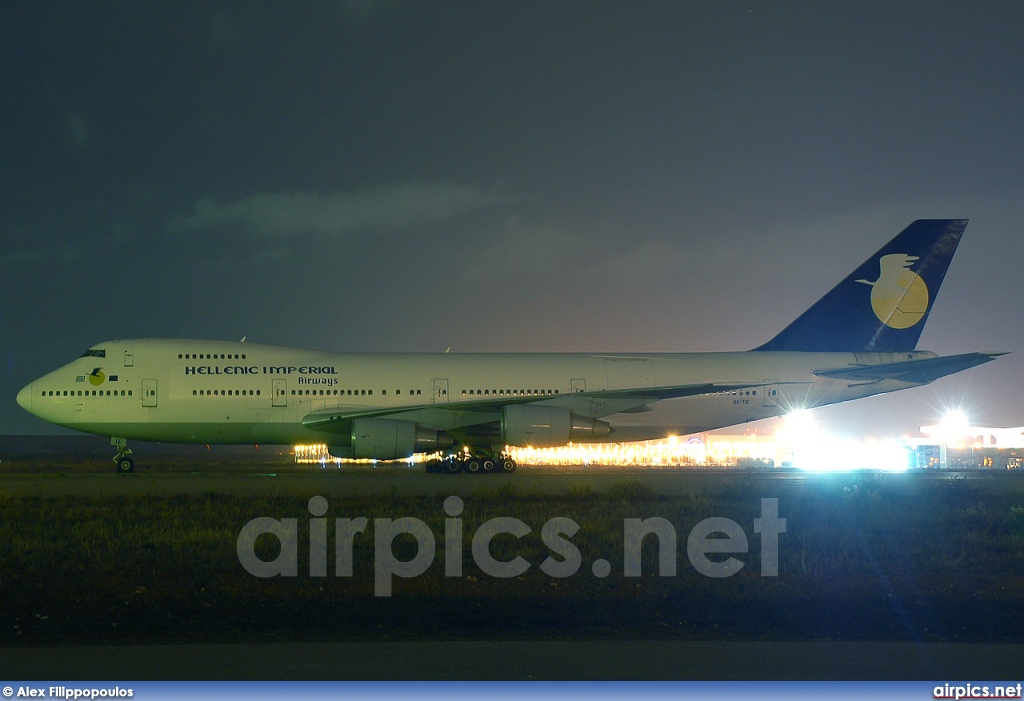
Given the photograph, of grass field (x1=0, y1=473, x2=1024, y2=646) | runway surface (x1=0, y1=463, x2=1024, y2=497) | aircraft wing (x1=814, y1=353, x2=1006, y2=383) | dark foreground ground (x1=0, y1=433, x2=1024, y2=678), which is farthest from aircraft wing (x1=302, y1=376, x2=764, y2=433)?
grass field (x1=0, y1=473, x2=1024, y2=646)

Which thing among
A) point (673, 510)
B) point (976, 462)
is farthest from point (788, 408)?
point (976, 462)

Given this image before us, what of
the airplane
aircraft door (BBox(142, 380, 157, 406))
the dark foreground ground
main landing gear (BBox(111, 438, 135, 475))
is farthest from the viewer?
main landing gear (BBox(111, 438, 135, 475))

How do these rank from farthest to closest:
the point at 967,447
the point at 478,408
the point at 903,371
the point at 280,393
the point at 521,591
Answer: the point at 967,447 → the point at 903,371 → the point at 280,393 → the point at 478,408 → the point at 521,591

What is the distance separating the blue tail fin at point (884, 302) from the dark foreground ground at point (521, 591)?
651 inches

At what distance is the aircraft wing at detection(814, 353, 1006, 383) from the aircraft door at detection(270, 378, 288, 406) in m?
15.6

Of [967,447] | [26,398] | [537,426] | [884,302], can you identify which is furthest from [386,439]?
[967,447]

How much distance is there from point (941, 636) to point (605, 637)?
2.74m

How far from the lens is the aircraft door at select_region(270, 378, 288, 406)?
95.7ft

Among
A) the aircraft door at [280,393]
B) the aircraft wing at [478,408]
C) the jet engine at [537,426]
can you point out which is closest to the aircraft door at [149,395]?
the aircraft door at [280,393]

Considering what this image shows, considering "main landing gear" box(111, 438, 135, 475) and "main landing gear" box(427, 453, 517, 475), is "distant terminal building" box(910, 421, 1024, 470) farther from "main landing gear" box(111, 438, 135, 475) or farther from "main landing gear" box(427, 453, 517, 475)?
"main landing gear" box(111, 438, 135, 475)

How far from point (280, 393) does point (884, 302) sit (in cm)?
1876

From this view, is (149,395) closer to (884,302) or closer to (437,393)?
(437,393)

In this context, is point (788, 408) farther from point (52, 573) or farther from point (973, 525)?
point (52, 573)

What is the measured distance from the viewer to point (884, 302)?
33.2 m
